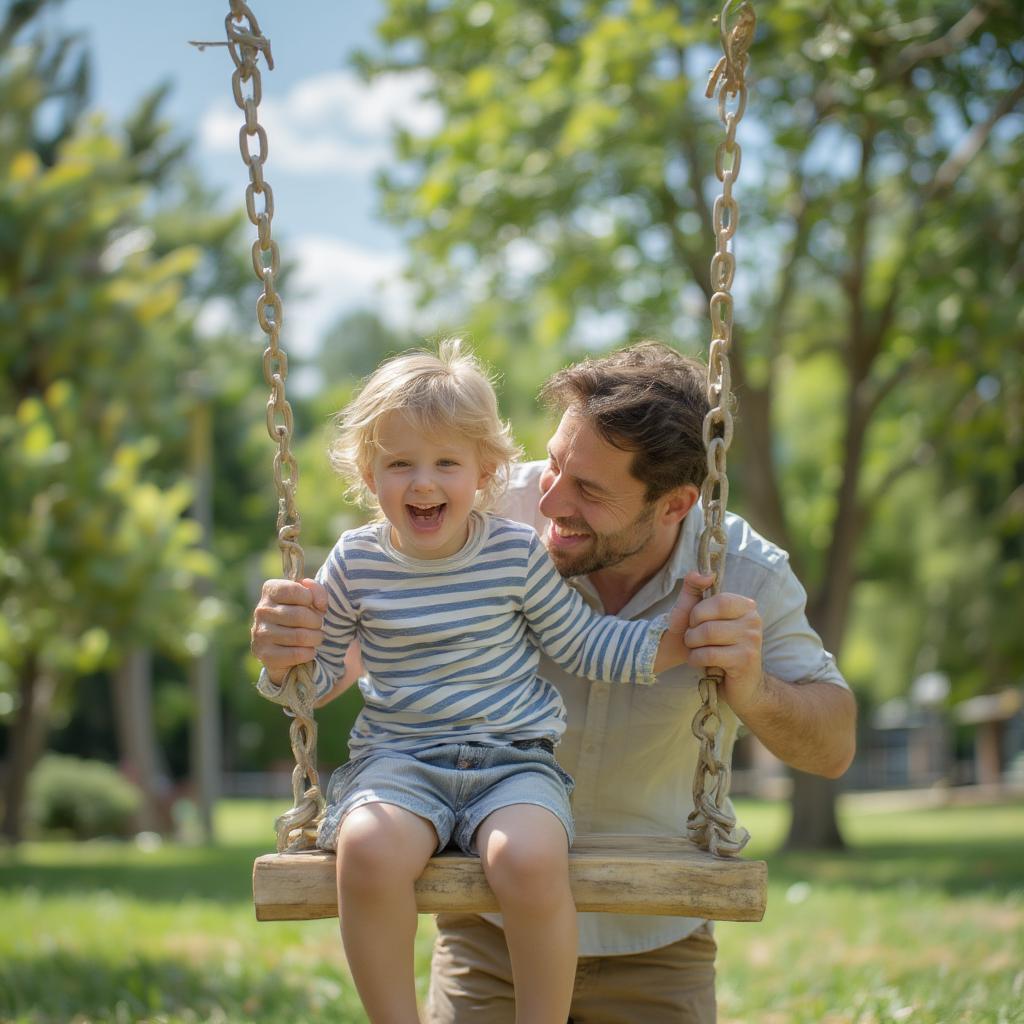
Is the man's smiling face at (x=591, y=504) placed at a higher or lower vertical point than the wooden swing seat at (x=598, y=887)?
higher

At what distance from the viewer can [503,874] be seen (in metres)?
2.53

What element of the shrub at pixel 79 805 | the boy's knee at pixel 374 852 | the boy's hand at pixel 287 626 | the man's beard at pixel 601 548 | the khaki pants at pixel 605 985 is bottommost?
the shrub at pixel 79 805

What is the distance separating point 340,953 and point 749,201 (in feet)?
26.0

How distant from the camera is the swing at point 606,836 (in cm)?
260

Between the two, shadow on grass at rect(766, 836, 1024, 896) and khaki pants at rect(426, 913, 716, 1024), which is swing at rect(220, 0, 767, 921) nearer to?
khaki pants at rect(426, 913, 716, 1024)

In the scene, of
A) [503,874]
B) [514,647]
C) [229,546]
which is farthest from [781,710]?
[229,546]

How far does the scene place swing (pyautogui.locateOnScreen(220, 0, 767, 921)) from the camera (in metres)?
2.60

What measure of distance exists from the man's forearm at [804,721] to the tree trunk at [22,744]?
1168 cm

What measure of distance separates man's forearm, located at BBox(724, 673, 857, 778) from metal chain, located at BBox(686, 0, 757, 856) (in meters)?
0.09

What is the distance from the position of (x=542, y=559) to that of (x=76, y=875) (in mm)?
8966

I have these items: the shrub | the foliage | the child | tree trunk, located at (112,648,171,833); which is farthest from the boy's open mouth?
the shrub

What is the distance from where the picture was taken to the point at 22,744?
1353 cm

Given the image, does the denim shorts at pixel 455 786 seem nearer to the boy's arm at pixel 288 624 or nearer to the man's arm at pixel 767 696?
the boy's arm at pixel 288 624

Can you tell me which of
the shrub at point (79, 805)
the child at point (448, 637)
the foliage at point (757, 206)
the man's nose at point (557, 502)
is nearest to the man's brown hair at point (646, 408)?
the man's nose at point (557, 502)
